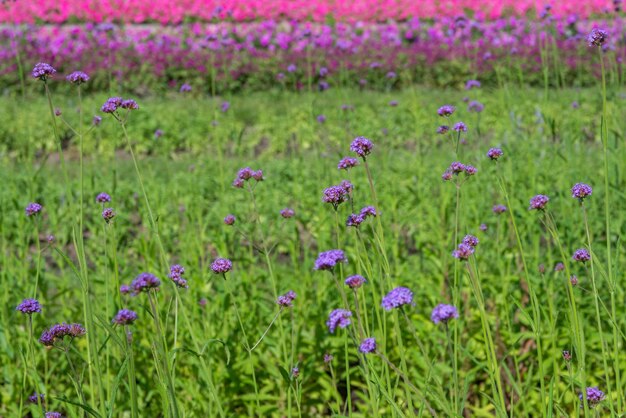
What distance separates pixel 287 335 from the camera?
314 cm

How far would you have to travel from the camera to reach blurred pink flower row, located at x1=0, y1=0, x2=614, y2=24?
14242mm

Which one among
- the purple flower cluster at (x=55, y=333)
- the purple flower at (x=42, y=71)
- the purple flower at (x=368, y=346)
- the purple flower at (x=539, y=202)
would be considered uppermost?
the purple flower at (x=42, y=71)

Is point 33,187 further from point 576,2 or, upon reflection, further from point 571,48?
point 576,2

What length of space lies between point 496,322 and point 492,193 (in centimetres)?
191

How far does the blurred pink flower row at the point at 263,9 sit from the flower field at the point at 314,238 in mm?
2243

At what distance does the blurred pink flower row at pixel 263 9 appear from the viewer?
14242 millimetres

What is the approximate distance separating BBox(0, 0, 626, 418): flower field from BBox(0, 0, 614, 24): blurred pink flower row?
224 centimetres

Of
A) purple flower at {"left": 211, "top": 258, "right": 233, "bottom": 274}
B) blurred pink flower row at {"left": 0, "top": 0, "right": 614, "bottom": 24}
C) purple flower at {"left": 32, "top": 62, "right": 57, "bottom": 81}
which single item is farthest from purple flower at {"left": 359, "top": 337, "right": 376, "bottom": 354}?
blurred pink flower row at {"left": 0, "top": 0, "right": 614, "bottom": 24}

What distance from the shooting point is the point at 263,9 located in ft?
48.0

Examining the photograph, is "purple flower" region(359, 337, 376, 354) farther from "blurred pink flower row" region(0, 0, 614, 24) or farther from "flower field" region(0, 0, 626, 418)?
"blurred pink flower row" region(0, 0, 614, 24)

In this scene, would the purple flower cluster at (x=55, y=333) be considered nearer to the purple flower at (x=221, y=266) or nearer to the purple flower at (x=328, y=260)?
the purple flower at (x=221, y=266)

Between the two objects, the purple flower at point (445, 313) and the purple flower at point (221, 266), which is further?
the purple flower at point (221, 266)

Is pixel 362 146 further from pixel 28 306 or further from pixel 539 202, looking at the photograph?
pixel 28 306

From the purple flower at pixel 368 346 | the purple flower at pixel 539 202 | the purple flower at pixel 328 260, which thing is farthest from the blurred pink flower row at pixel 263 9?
the purple flower at pixel 368 346
